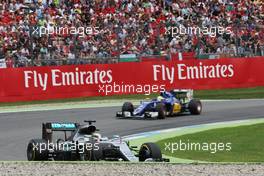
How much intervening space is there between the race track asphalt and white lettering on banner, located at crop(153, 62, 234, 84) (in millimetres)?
3082

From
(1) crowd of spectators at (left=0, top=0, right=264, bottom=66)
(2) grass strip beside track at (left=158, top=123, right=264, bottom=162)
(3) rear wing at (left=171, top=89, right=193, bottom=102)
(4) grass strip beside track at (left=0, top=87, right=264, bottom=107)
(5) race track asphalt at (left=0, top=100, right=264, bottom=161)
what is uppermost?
(1) crowd of spectators at (left=0, top=0, right=264, bottom=66)

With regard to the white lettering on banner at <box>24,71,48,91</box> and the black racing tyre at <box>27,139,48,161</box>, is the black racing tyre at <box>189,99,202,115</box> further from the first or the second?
the black racing tyre at <box>27,139,48,161</box>

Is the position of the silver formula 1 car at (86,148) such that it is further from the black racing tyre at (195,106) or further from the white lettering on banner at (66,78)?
the white lettering on banner at (66,78)

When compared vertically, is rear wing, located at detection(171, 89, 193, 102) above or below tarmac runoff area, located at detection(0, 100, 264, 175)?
above

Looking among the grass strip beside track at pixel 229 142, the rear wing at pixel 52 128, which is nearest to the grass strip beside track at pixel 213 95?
the grass strip beside track at pixel 229 142

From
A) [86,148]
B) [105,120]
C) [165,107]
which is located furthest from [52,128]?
[165,107]

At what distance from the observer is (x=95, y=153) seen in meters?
12.6

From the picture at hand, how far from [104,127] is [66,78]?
27.7ft

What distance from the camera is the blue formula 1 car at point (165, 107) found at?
21.8 m

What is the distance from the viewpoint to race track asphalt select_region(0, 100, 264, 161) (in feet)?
59.0

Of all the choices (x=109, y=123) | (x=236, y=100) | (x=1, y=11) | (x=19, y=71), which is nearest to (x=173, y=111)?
(x=109, y=123)

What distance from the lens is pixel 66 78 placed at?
28.4 m

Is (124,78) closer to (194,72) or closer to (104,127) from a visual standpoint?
(194,72)

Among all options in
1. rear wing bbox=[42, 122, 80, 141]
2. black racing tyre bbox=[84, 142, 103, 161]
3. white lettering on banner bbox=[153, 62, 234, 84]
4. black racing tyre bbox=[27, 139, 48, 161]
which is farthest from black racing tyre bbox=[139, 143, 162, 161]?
white lettering on banner bbox=[153, 62, 234, 84]
